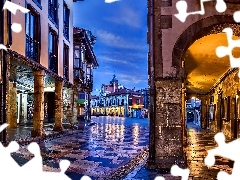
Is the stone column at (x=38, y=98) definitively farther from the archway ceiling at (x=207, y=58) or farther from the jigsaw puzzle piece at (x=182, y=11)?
the jigsaw puzzle piece at (x=182, y=11)

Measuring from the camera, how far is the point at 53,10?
53.1ft

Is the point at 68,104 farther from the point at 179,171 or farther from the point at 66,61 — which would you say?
the point at 179,171

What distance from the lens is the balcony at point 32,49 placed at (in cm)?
1245

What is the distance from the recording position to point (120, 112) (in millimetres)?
80812

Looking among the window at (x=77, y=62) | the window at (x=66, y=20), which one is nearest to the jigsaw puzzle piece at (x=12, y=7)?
the window at (x=66, y=20)

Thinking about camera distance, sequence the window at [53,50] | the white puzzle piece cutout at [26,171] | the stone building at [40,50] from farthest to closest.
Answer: the window at [53,50] < the stone building at [40,50] < the white puzzle piece cutout at [26,171]

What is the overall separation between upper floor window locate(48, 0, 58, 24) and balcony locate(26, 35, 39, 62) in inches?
112

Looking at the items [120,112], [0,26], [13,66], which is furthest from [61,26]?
[120,112]

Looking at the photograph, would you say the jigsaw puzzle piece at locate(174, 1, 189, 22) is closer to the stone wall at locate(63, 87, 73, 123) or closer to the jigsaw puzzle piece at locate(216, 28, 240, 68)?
the jigsaw puzzle piece at locate(216, 28, 240, 68)

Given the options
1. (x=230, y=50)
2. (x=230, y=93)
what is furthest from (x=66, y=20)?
(x=230, y=50)

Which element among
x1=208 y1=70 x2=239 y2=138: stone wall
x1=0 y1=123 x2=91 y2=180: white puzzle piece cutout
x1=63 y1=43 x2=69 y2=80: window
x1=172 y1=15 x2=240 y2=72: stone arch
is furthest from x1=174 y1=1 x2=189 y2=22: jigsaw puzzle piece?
x1=63 y1=43 x2=69 y2=80: window

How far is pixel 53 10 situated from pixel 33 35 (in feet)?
11.6

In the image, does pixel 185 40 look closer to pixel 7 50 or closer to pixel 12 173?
pixel 12 173

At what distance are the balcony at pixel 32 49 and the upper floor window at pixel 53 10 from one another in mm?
2833
